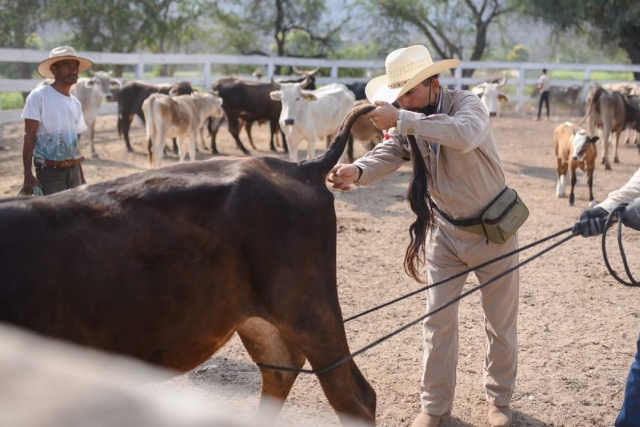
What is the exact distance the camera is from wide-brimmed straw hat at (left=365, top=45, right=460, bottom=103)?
4.04 m

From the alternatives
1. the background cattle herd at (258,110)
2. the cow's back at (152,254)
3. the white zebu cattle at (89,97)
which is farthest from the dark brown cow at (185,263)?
the white zebu cattle at (89,97)

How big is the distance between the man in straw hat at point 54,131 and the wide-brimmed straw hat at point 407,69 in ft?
9.88

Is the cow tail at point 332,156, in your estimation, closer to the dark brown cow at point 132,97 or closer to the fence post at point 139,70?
the dark brown cow at point 132,97

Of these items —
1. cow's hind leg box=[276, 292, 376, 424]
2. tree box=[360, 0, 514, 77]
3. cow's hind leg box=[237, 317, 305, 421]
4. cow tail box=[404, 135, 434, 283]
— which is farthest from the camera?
tree box=[360, 0, 514, 77]

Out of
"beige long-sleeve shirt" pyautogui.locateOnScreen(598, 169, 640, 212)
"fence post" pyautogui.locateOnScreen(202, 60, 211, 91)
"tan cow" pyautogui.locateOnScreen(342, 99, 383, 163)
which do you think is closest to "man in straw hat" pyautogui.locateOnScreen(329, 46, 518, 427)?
"beige long-sleeve shirt" pyautogui.locateOnScreen(598, 169, 640, 212)

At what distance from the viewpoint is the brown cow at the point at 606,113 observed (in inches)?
619

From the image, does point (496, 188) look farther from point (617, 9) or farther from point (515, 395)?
point (617, 9)

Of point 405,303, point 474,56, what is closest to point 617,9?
point 474,56

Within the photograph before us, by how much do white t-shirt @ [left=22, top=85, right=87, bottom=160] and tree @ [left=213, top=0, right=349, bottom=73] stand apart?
29725mm

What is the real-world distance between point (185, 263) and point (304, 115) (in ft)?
35.5

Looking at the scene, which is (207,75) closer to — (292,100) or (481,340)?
(292,100)

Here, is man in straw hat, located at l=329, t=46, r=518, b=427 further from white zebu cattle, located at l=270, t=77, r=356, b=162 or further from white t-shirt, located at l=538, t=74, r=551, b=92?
white t-shirt, located at l=538, t=74, r=551, b=92

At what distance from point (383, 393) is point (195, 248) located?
2.19 m

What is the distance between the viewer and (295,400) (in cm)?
472
